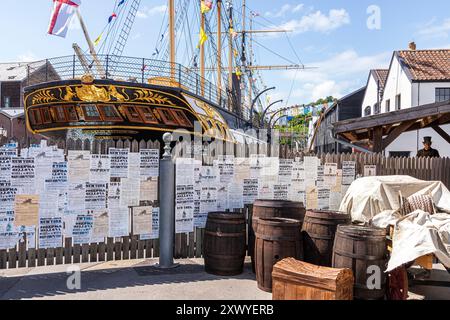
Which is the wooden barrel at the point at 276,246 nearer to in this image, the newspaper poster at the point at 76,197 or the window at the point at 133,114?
the newspaper poster at the point at 76,197

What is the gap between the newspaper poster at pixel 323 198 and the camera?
802 centimetres

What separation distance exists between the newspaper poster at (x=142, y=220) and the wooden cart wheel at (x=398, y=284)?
155 inches

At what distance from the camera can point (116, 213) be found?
6.30 meters

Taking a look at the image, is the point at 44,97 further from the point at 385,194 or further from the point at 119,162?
the point at 385,194

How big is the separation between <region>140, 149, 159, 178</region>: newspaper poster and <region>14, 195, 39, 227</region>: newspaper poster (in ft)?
5.63

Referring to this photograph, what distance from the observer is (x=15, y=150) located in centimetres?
564

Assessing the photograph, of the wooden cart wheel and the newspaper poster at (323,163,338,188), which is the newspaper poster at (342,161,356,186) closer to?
the newspaper poster at (323,163,338,188)

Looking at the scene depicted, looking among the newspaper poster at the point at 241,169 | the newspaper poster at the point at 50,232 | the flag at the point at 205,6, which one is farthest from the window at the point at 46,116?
the flag at the point at 205,6

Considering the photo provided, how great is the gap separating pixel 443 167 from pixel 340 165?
2272 mm

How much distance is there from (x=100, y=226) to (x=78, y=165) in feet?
3.57

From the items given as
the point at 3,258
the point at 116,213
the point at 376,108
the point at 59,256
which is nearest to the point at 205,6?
the point at 376,108

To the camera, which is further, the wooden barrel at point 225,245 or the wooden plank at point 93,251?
the wooden plank at point 93,251

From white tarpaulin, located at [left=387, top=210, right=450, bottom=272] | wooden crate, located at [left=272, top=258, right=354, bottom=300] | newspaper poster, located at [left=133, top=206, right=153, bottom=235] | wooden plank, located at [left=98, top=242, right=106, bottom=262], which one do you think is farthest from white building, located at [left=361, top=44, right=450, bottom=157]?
wooden plank, located at [left=98, top=242, right=106, bottom=262]

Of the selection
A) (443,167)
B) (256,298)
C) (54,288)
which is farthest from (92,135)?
(443,167)
